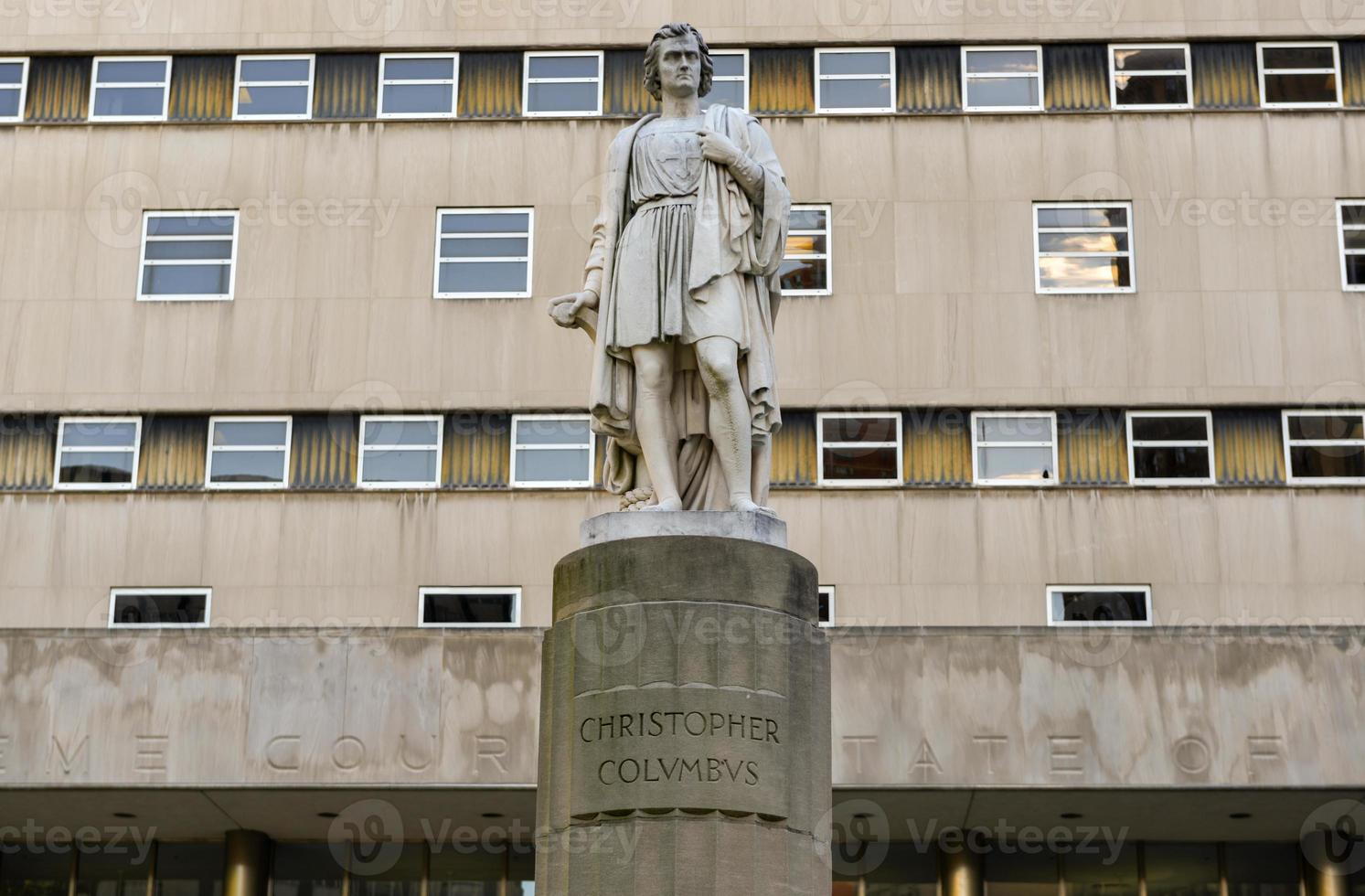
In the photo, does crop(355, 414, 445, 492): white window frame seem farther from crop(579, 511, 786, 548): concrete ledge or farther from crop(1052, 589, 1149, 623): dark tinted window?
crop(579, 511, 786, 548): concrete ledge

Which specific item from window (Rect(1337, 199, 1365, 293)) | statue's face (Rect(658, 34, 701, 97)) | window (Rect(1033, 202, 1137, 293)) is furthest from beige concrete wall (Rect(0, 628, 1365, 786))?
statue's face (Rect(658, 34, 701, 97))

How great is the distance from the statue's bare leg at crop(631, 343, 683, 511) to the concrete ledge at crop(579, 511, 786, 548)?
27cm

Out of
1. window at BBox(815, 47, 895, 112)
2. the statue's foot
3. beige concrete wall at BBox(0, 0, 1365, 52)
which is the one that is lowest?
the statue's foot

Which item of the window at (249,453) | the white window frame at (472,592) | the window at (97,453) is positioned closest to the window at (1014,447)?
the white window frame at (472,592)

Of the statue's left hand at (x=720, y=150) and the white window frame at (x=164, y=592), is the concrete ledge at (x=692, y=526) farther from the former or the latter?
the white window frame at (x=164, y=592)

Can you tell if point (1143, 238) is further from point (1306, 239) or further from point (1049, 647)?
point (1049, 647)

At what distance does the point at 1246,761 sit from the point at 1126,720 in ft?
5.64

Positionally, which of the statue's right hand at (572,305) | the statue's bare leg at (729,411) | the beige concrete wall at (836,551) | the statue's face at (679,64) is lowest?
the statue's bare leg at (729,411)

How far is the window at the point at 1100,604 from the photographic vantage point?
34531mm

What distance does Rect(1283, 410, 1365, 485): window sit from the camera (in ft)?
117

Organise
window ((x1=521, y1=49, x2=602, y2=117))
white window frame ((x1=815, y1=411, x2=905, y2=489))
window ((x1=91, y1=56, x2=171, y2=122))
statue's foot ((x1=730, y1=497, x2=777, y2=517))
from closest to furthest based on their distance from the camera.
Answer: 1. statue's foot ((x1=730, y1=497, x2=777, y2=517))
2. white window frame ((x1=815, y1=411, x2=905, y2=489))
3. window ((x1=521, y1=49, x2=602, y2=117))
4. window ((x1=91, y1=56, x2=171, y2=122))

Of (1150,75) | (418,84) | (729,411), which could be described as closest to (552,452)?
(418,84)

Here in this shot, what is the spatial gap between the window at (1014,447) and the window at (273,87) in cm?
1351

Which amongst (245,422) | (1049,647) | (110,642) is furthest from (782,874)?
(245,422)
